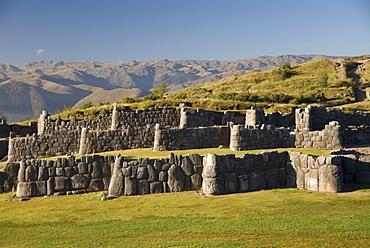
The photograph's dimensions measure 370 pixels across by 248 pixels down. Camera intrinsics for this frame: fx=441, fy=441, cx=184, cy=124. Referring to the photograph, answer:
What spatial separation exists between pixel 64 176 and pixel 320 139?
13097 mm

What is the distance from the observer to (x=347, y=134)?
95.7 feet

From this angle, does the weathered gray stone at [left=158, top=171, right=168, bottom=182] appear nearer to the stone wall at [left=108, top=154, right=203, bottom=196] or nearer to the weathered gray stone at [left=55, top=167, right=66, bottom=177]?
the stone wall at [left=108, top=154, right=203, bottom=196]

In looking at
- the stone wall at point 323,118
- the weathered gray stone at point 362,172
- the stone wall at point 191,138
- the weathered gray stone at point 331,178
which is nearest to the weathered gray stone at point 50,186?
the stone wall at point 191,138

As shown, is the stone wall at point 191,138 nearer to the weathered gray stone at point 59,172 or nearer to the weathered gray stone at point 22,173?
the weathered gray stone at point 59,172

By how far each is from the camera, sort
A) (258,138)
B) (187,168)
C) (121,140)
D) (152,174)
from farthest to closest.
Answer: (121,140)
(258,138)
(187,168)
(152,174)

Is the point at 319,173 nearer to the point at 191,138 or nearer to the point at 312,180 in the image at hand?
the point at 312,180

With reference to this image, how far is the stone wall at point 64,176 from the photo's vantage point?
1750cm

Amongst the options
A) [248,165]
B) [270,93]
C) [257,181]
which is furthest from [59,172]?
Result: [270,93]

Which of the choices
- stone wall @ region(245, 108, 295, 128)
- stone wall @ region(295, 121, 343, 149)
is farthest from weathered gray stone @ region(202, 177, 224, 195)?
stone wall @ region(245, 108, 295, 128)

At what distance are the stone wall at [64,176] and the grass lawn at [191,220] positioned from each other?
0.72 meters

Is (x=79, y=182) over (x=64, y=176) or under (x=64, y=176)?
under

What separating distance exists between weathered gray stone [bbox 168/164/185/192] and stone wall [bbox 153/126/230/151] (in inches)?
185

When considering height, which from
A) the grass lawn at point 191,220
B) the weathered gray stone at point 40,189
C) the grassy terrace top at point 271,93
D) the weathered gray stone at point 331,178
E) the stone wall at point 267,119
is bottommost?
the grass lawn at point 191,220

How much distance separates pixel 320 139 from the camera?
23.0 m
